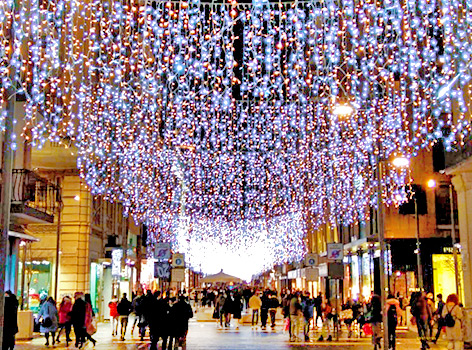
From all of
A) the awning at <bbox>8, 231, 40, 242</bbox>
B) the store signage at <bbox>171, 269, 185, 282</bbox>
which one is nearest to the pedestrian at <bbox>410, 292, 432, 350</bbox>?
the store signage at <bbox>171, 269, 185, 282</bbox>

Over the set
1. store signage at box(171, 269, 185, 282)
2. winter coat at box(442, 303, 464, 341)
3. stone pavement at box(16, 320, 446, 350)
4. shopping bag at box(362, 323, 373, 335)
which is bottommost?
stone pavement at box(16, 320, 446, 350)

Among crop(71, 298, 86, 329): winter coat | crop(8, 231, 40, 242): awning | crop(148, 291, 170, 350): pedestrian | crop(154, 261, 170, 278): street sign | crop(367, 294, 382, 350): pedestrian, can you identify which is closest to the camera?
crop(148, 291, 170, 350): pedestrian

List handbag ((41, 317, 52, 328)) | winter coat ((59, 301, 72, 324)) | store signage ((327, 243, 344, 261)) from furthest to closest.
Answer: store signage ((327, 243, 344, 261)) < winter coat ((59, 301, 72, 324)) < handbag ((41, 317, 52, 328))

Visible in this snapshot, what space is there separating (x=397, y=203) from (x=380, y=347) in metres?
18.0

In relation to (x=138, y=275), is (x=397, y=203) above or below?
above

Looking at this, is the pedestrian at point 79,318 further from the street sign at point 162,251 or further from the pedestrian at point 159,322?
the street sign at point 162,251

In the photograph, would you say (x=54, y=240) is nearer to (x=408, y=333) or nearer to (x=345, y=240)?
(x=408, y=333)

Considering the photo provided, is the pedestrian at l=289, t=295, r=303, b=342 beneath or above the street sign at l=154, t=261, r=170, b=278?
beneath

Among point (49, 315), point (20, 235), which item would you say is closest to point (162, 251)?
point (49, 315)

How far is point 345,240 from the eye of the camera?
4947 centimetres

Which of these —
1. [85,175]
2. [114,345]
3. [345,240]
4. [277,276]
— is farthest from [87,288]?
[277,276]

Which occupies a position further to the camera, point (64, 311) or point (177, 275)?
point (177, 275)

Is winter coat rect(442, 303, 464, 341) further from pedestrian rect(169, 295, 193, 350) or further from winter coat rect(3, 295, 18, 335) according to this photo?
winter coat rect(3, 295, 18, 335)

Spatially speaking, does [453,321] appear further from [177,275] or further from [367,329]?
[177,275]
